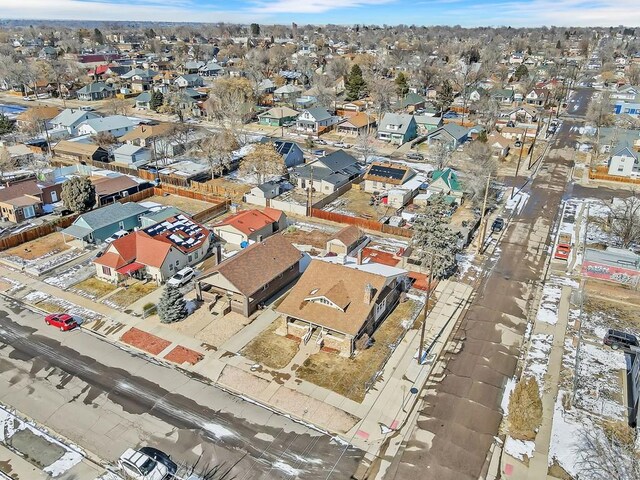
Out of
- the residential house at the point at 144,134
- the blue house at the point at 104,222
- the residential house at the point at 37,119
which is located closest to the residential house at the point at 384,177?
the blue house at the point at 104,222

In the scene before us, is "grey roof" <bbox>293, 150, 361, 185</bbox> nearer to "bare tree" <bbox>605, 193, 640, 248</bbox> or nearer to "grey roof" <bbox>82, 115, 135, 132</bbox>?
"bare tree" <bbox>605, 193, 640, 248</bbox>

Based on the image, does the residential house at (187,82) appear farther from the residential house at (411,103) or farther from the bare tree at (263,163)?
the bare tree at (263,163)

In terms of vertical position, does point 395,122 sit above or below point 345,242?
above

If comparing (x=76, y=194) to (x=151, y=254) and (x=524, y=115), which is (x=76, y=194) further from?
(x=524, y=115)

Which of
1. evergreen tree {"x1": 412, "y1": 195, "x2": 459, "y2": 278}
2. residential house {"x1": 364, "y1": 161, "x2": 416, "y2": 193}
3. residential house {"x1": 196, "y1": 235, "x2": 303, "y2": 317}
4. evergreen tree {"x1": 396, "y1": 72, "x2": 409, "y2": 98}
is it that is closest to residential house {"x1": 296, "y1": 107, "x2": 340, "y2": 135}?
evergreen tree {"x1": 396, "y1": 72, "x2": 409, "y2": 98}

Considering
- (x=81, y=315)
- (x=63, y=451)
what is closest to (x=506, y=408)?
(x=63, y=451)

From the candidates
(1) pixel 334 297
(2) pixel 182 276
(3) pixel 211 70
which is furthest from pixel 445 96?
(3) pixel 211 70

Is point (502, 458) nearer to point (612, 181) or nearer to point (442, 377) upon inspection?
point (442, 377)
